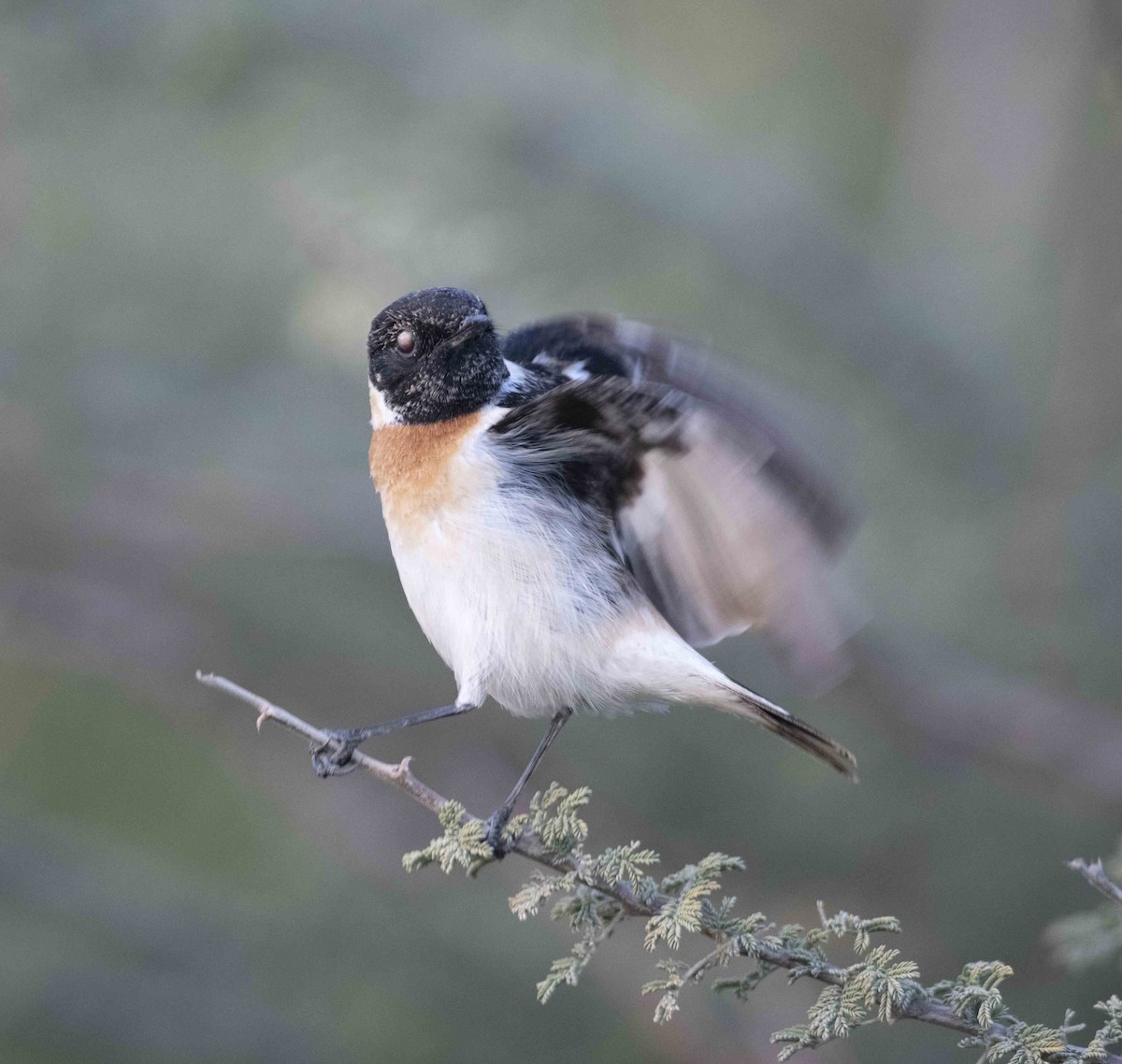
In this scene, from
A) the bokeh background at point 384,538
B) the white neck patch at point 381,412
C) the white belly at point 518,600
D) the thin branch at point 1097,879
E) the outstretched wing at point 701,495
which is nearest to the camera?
the thin branch at point 1097,879

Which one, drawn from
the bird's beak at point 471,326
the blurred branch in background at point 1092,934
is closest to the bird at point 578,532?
the bird's beak at point 471,326

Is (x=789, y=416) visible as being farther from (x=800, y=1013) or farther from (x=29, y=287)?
(x=29, y=287)

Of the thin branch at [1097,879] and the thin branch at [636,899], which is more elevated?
the thin branch at [1097,879]

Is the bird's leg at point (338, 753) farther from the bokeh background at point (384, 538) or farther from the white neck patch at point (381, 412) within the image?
the bokeh background at point (384, 538)

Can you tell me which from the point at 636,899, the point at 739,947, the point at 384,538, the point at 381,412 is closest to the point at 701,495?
the point at 636,899

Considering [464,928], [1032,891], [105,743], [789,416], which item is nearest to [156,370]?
[105,743]

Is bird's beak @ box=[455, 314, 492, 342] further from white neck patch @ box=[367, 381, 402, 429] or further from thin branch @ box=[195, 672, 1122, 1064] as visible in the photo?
thin branch @ box=[195, 672, 1122, 1064]

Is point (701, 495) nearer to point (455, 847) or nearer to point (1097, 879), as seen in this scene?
point (455, 847)
